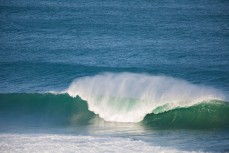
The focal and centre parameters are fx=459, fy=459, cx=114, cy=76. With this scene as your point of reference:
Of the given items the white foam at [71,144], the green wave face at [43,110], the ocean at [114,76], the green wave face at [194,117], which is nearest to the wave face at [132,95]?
the ocean at [114,76]

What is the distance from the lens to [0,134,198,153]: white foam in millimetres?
14484

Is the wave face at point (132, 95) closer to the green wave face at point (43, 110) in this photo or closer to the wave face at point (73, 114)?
the wave face at point (73, 114)

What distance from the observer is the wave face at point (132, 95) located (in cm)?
1862

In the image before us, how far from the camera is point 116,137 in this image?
15.9 meters

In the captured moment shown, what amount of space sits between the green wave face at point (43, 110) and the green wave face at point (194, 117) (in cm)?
276

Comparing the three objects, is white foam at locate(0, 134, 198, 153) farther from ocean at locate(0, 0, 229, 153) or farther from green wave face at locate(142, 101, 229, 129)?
green wave face at locate(142, 101, 229, 129)

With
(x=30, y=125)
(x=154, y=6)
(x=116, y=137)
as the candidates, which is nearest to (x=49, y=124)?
(x=30, y=125)

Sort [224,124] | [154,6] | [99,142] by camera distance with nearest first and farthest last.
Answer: [99,142], [224,124], [154,6]

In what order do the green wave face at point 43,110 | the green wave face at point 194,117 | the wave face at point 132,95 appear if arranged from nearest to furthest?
the green wave face at point 194,117 → the wave face at point 132,95 → the green wave face at point 43,110

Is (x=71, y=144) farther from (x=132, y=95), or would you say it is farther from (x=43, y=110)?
Answer: (x=43, y=110)

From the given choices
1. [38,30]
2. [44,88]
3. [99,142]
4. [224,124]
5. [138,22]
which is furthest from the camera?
[138,22]

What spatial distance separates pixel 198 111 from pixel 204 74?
904 cm

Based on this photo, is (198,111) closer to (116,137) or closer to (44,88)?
(116,137)

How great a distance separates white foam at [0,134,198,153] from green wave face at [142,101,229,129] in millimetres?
2700
